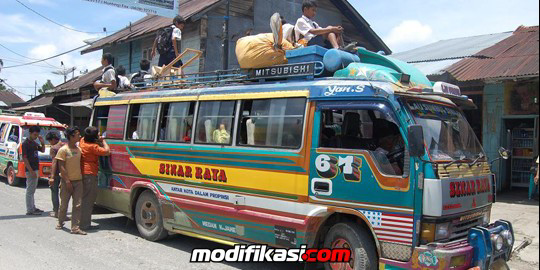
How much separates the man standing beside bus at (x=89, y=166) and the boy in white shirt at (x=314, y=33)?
399cm

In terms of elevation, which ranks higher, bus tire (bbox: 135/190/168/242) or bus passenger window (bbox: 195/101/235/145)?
bus passenger window (bbox: 195/101/235/145)

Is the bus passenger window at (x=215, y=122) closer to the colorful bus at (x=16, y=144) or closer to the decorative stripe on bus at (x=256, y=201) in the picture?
the decorative stripe on bus at (x=256, y=201)

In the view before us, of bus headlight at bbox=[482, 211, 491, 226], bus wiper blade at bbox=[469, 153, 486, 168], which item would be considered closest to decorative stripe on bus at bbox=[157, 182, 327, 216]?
bus wiper blade at bbox=[469, 153, 486, 168]

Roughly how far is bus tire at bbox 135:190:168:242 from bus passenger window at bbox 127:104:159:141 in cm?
96

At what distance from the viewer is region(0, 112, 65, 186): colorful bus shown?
13.2 m

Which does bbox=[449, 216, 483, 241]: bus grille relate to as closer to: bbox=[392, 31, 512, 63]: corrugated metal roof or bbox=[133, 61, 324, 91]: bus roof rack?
bbox=[133, 61, 324, 91]: bus roof rack

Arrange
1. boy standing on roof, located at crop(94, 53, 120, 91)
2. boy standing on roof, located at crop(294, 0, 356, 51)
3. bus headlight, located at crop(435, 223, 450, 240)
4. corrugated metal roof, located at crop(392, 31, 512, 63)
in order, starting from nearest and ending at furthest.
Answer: bus headlight, located at crop(435, 223, 450, 240)
boy standing on roof, located at crop(294, 0, 356, 51)
boy standing on roof, located at crop(94, 53, 120, 91)
corrugated metal roof, located at crop(392, 31, 512, 63)

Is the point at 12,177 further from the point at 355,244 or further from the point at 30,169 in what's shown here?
the point at 355,244

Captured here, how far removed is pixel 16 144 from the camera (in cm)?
1358

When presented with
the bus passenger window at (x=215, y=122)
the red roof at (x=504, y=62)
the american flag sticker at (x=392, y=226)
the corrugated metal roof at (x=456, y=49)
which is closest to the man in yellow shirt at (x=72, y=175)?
the bus passenger window at (x=215, y=122)

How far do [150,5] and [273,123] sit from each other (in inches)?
300

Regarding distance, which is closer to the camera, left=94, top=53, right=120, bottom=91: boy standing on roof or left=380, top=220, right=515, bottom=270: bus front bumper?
left=380, top=220, right=515, bottom=270: bus front bumper

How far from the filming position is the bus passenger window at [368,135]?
461 cm

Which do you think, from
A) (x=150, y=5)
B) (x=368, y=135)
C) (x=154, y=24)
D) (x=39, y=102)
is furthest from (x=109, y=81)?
(x=39, y=102)
